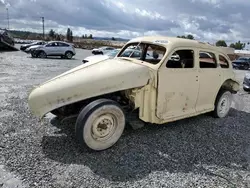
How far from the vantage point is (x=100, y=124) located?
13.6 feet

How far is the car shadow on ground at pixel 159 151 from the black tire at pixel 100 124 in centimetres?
16

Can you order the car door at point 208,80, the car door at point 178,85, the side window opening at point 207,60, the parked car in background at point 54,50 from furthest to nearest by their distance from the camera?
the parked car in background at point 54,50
the side window opening at point 207,60
the car door at point 208,80
the car door at point 178,85

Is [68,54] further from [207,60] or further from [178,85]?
[178,85]

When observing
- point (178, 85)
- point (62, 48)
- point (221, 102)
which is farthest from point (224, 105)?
point (62, 48)

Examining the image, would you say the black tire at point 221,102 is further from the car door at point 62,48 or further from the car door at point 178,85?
the car door at point 62,48

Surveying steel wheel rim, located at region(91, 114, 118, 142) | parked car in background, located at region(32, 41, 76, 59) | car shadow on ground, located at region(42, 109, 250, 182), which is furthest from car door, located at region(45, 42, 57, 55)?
steel wheel rim, located at region(91, 114, 118, 142)

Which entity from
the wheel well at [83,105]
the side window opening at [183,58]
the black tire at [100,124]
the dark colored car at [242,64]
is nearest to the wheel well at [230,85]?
the side window opening at [183,58]

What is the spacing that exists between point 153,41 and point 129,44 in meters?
0.70

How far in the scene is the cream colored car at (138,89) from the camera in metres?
3.99

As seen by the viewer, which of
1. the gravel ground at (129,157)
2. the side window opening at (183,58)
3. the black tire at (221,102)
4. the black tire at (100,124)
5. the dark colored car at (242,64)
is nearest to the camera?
the gravel ground at (129,157)

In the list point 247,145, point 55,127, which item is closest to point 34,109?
point 55,127

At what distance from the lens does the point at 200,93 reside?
544cm

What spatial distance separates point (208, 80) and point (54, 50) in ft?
65.0

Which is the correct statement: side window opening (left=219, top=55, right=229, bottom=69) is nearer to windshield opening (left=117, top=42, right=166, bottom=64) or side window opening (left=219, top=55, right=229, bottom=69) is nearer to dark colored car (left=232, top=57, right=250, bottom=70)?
windshield opening (left=117, top=42, right=166, bottom=64)
